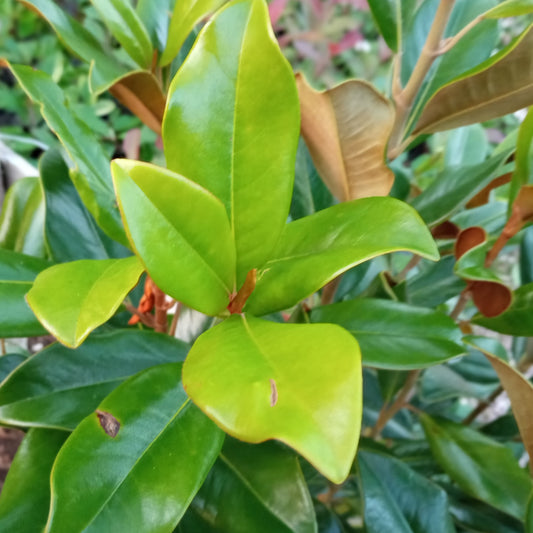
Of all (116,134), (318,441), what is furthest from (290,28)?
(318,441)

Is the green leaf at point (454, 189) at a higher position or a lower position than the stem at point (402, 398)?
higher

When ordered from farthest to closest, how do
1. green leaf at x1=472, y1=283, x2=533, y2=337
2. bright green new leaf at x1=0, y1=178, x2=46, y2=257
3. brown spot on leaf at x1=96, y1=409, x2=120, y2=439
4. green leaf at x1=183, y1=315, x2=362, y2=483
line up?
1. bright green new leaf at x1=0, y1=178, x2=46, y2=257
2. green leaf at x1=472, y1=283, x2=533, y2=337
3. brown spot on leaf at x1=96, y1=409, x2=120, y2=439
4. green leaf at x1=183, y1=315, x2=362, y2=483

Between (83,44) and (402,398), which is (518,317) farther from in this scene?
(83,44)

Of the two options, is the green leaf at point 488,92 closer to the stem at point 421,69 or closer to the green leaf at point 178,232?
the stem at point 421,69

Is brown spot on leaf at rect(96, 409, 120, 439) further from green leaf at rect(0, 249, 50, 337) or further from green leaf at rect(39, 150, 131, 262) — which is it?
green leaf at rect(39, 150, 131, 262)

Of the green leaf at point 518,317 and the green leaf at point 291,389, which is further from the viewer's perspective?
the green leaf at point 518,317

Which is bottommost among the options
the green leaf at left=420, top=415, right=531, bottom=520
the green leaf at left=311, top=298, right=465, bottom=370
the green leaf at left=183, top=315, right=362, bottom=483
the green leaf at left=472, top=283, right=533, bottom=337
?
the green leaf at left=420, top=415, right=531, bottom=520

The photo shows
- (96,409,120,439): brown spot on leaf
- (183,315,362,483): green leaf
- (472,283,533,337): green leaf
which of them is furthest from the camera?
(472,283,533,337): green leaf

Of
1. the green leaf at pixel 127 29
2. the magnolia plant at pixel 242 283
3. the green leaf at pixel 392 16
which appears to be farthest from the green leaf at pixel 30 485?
the green leaf at pixel 392 16

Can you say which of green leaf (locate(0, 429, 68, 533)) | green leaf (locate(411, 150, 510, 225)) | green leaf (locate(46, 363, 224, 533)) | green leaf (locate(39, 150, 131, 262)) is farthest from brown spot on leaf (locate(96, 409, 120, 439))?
green leaf (locate(411, 150, 510, 225))
